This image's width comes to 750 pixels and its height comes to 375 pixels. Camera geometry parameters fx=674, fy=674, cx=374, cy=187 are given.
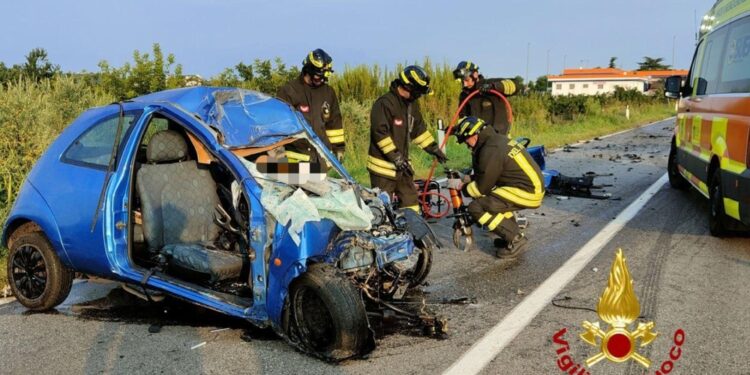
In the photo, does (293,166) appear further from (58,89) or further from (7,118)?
(58,89)

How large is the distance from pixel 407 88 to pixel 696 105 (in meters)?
3.77

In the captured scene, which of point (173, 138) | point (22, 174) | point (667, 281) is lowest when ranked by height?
point (667, 281)

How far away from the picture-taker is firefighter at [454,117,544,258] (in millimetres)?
6520

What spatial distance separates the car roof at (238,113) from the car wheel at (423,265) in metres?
1.30

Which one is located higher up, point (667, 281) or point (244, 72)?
point (244, 72)

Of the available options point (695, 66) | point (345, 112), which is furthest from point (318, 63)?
point (345, 112)

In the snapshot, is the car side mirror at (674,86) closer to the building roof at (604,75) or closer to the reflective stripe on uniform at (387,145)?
the reflective stripe on uniform at (387,145)

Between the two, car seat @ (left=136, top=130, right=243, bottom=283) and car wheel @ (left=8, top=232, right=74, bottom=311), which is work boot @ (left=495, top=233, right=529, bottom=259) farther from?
car wheel @ (left=8, top=232, right=74, bottom=311)

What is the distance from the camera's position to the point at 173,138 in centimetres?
488

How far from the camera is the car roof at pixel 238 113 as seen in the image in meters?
4.60

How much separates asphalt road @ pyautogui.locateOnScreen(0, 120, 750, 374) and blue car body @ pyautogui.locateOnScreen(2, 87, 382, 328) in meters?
0.32

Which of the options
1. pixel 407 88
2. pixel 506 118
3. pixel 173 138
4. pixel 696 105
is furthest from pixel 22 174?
pixel 696 105

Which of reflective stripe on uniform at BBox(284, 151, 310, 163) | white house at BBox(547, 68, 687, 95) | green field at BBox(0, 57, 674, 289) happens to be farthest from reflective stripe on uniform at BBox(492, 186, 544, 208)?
white house at BBox(547, 68, 687, 95)

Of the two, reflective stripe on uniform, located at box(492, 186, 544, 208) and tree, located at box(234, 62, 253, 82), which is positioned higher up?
tree, located at box(234, 62, 253, 82)
